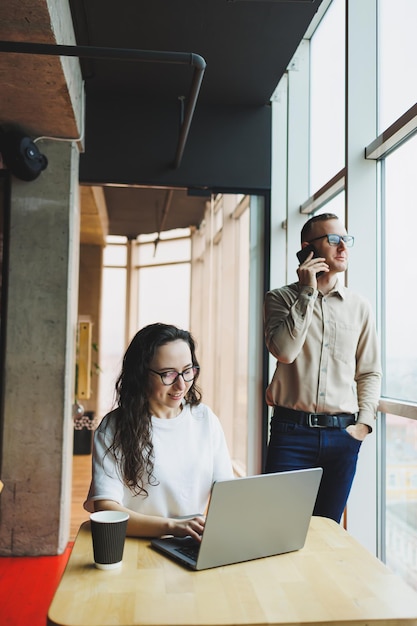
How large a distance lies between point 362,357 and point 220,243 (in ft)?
7.71

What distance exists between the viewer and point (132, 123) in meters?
4.43

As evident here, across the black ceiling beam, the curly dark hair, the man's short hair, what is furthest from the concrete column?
the curly dark hair

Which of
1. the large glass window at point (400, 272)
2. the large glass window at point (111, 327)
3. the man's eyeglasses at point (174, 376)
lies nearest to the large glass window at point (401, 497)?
the large glass window at point (400, 272)

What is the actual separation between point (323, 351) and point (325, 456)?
41 centimetres

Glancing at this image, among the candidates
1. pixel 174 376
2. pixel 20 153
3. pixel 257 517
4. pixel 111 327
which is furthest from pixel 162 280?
pixel 257 517

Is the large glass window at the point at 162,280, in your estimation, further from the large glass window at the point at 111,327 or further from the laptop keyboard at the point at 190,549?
the laptop keyboard at the point at 190,549

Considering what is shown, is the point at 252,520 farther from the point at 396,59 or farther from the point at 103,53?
the point at 396,59

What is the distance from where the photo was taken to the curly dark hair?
1.74 meters

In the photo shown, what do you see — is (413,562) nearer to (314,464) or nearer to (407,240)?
(314,464)

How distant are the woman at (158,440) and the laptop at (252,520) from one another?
0.26 metres

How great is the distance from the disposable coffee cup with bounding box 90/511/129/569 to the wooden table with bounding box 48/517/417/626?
2cm

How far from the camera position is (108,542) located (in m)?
1.33

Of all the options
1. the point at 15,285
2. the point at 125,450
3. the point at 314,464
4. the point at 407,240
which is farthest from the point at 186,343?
the point at 15,285

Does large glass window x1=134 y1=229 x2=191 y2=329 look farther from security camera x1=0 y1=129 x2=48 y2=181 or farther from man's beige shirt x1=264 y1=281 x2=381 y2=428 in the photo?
man's beige shirt x1=264 y1=281 x2=381 y2=428
